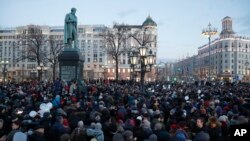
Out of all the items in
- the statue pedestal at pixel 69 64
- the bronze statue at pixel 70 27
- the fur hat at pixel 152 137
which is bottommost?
the fur hat at pixel 152 137

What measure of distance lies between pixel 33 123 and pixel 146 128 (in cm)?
369

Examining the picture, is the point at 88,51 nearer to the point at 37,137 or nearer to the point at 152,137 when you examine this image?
the point at 37,137

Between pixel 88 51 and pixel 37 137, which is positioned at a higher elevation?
pixel 88 51

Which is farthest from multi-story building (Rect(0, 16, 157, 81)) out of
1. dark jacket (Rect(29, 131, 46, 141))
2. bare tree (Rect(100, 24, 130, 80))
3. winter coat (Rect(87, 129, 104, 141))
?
dark jacket (Rect(29, 131, 46, 141))

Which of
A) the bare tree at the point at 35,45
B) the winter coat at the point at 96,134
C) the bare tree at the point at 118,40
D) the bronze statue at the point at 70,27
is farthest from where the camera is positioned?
the bare tree at the point at 118,40

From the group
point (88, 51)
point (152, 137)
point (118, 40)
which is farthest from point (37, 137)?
point (88, 51)

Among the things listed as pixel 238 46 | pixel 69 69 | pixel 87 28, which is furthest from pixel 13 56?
pixel 69 69

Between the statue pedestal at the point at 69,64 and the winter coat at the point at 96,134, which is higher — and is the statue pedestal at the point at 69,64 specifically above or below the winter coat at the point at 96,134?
above

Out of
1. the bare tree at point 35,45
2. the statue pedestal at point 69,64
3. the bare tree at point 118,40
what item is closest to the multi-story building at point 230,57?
the bare tree at point 118,40

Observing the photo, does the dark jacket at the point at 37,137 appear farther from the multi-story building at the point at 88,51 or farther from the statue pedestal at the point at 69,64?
the multi-story building at the point at 88,51

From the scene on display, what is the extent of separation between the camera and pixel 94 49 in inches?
6398

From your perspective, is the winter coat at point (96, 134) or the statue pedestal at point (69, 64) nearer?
the winter coat at point (96, 134)

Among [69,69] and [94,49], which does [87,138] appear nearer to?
[69,69]

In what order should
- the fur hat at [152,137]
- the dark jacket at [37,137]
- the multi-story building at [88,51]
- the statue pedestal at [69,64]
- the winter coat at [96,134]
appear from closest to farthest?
the dark jacket at [37,137] → the fur hat at [152,137] → the winter coat at [96,134] → the statue pedestal at [69,64] → the multi-story building at [88,51]
